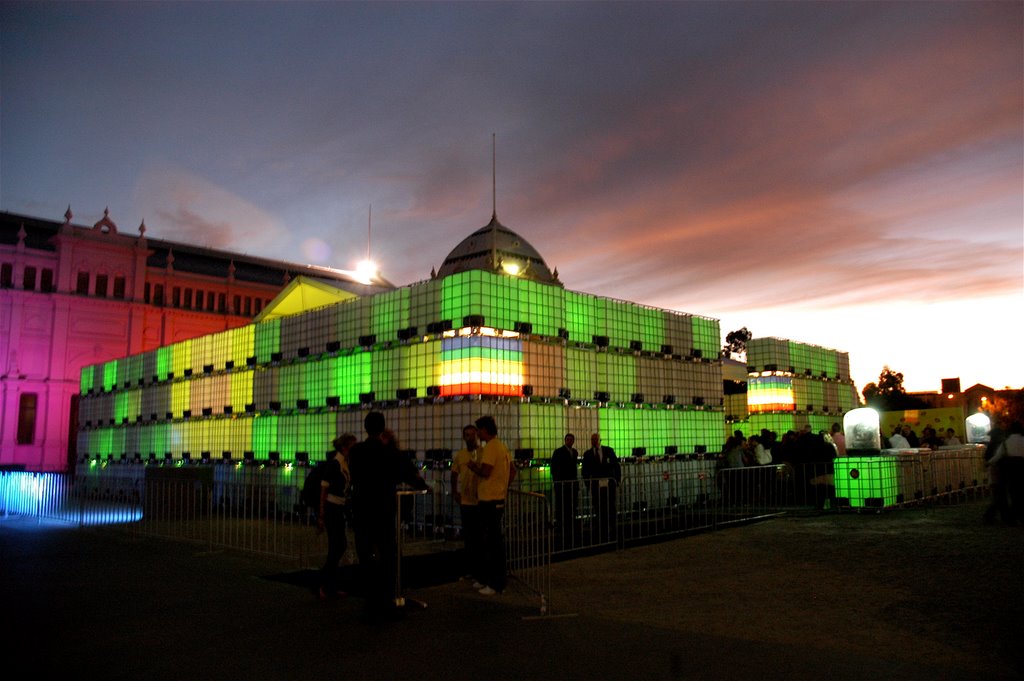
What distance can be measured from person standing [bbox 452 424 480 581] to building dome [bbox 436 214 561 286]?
2002cm

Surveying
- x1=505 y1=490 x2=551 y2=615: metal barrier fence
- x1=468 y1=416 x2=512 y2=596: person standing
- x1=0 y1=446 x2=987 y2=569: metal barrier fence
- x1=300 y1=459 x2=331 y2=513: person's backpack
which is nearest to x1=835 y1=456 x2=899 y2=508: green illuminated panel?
x1=0 y1=446 x2=987 y2=569: metal barrier fence

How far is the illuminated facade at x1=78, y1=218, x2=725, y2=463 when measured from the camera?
12.2 meters

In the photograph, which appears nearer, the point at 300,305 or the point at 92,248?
the point at 300,305

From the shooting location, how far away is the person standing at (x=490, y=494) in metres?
8.59

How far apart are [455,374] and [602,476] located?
9.68 ft

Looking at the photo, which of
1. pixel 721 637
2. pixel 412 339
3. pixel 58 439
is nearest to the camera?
pixel 721 637

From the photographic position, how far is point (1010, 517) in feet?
43.5

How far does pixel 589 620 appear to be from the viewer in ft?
23.3

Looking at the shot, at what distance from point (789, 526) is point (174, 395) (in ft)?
51.4

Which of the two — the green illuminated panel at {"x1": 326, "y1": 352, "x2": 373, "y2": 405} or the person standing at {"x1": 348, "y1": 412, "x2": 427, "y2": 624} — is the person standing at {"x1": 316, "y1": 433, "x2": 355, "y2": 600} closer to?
the person standing at {"x1": 348, "y1": 412, "x2": 427, "y2": 624}

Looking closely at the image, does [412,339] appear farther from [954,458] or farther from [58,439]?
[58,439]

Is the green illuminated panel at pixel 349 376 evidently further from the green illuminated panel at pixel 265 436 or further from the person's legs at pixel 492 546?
the person's legs at pixel 492 546

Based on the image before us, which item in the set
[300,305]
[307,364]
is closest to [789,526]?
[307,364]

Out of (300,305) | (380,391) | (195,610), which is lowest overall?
(195,610)
